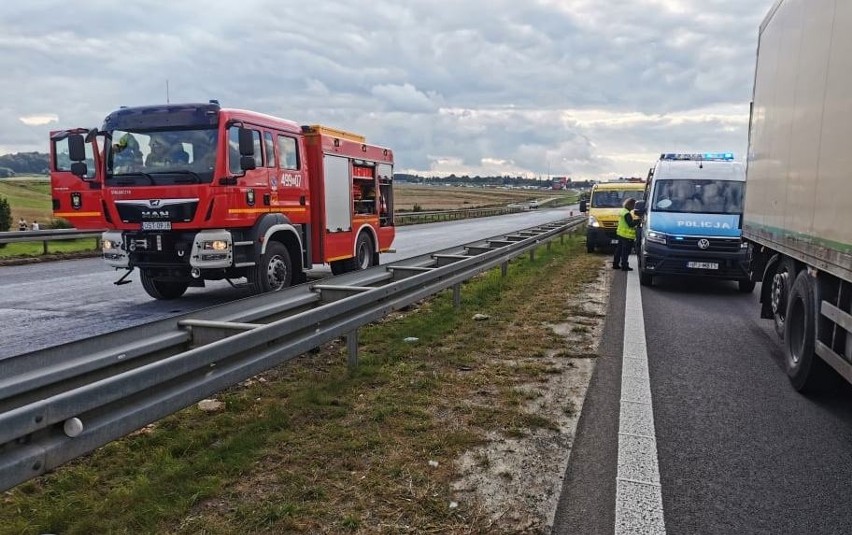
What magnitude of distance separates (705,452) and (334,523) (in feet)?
7.94

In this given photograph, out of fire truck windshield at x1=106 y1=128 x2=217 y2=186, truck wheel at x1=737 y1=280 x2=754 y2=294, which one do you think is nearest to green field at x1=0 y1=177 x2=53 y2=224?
fire truck windshield at x1=106 y1=128 x2=217 y2=186

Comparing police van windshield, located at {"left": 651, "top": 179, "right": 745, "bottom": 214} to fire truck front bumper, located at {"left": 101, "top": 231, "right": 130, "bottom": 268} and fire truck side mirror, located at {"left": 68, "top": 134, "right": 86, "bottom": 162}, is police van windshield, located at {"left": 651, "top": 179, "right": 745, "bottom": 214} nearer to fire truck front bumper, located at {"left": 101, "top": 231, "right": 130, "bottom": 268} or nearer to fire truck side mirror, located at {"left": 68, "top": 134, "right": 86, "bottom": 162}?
fire truck front bumper, located at {"left": 101, "top": 231, "right": 130, "bottom": 268}

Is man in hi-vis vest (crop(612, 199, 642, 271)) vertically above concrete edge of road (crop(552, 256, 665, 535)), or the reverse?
man in hi-vis vest (crop(612, 199, 642, 271))

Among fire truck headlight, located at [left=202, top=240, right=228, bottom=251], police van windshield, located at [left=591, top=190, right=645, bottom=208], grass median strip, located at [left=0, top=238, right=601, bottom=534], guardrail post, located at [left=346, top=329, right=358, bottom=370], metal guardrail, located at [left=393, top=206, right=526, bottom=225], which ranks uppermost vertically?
police van windshield, located at [left=591, top=190, right=645, bottom=208]

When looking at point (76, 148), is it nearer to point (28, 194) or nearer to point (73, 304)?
point (73, 304)

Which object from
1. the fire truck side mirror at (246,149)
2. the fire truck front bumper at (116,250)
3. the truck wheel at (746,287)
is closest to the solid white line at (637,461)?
Answer: the fire truck side mirror at (246,149)

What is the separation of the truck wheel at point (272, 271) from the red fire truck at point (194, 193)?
1cm

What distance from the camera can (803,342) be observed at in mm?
5383

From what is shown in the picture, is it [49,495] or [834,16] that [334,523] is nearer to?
[49,495]

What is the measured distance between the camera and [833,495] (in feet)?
11.3

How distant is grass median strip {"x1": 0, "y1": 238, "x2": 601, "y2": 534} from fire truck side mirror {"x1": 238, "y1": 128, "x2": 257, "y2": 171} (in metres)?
3.22

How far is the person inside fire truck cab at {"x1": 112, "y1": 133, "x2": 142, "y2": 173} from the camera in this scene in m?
8.57

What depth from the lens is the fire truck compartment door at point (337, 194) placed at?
10.8 m

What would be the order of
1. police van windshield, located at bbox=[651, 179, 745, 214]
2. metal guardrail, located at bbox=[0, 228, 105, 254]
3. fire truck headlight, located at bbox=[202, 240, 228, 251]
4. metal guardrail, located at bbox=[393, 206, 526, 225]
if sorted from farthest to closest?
metal guardrail, located at bbox=[393, 206, 526, 225], metal guardrail, located at bbox=[0, 228, 105, 254], police van windshield, located at bbox=[651, 179, 745, 214], fire truck headlight, located at bbox=[202, 240, 228, 251]
